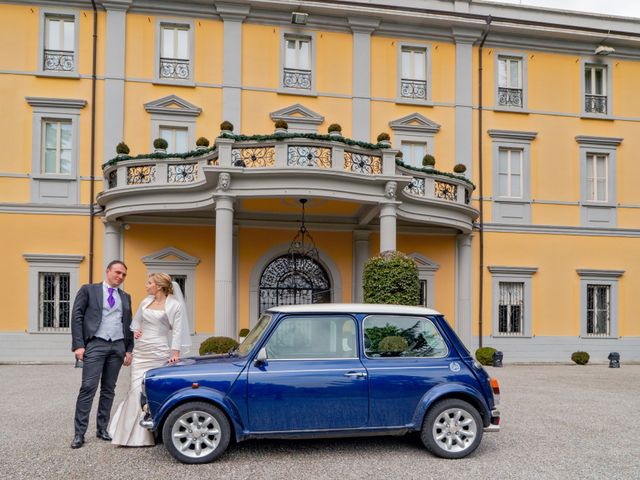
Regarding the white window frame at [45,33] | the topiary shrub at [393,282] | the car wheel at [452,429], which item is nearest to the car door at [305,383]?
the car wheel at [452,429]

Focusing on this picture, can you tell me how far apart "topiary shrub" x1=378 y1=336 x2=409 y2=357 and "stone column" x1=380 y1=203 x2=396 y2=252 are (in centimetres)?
759

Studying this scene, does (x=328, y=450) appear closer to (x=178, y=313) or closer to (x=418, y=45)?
(x=178, y=313)

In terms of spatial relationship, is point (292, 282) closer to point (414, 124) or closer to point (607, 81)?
point (414, 124)

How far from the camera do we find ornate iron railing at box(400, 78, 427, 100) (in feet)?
59.9

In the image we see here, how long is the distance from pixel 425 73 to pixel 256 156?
8.04 m

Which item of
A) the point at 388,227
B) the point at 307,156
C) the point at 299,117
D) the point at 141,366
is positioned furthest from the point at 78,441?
the point at 299,117

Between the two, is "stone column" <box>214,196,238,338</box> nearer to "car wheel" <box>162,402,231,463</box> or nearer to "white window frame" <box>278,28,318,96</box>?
"white window frame" <box>278,28,318,96</box>

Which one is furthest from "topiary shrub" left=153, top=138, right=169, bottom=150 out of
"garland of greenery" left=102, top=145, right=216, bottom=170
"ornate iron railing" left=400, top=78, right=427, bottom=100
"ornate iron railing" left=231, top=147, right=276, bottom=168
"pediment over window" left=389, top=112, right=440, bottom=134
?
"ornate iron railing" left=400, top=78, right=427, bottom=100

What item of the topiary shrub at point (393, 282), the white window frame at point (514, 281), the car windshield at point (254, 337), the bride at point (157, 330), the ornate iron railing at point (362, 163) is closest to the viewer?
the car windshield at point (254, 337)

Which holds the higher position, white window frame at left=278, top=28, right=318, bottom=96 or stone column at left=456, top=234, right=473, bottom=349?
white window frame at left=278, top=28, right=318, bottom=96

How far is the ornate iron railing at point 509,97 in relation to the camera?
61.8 feet

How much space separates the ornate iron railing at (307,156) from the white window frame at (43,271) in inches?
288

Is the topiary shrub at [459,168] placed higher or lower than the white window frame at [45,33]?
lower

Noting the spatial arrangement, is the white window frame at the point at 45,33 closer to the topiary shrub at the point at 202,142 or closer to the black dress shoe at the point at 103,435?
the topiary shrub at the point at 202,142
